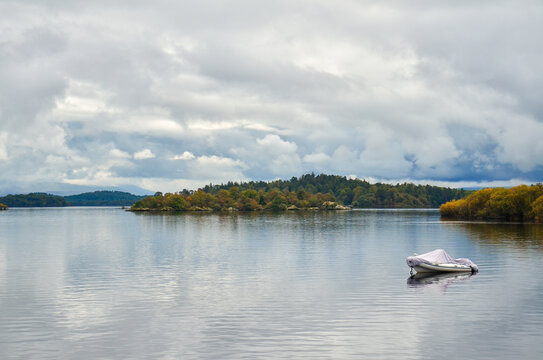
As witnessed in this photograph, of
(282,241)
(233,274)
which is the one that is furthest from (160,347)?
(282,241)

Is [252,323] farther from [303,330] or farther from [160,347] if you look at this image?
[160,347]

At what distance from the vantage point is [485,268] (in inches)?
2325

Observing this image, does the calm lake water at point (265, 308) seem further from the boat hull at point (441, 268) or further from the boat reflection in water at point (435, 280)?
the boat hull at point (441, 268)

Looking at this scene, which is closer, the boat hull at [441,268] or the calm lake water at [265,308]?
the calm lake water at [265,308]

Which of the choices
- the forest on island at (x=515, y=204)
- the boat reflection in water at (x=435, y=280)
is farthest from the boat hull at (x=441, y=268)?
the forest on island at (x=515, y=204)

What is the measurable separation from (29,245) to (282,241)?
42855 millimetres

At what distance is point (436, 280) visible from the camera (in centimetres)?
5159

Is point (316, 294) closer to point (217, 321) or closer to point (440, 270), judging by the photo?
point (217, 321)

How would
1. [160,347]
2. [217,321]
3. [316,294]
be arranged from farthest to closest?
[316,294], [217,321], [160,347]

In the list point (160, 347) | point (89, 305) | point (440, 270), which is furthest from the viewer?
point (440, 270)

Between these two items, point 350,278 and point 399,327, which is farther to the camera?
point 350,278

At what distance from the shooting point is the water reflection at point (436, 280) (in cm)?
4743

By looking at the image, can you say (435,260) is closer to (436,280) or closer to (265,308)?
(436,280)

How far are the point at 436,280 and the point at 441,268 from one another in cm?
465
